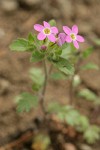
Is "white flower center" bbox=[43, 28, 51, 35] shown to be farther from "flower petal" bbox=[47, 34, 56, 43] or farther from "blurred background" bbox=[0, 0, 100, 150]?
A: "blurred background" bbox=[0, 0, 100, 150]

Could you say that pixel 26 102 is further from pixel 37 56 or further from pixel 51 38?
pixel 51 38

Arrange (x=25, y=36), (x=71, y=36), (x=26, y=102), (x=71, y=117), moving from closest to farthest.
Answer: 1. (x=71, y=36)
2. (x=26, y=102)
3. (x=71, y=117)
4. (x=25, y=36)

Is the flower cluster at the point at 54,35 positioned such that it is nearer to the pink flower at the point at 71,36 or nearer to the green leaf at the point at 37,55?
the pink flower at the point at 71,36

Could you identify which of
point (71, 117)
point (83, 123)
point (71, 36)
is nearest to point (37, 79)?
point (71, 117)

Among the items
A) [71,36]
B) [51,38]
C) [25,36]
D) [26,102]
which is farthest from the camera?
[25,36]

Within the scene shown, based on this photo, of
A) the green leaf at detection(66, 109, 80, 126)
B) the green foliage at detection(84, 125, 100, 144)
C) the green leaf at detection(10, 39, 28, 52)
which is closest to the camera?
the green leaf at detection(10, 39, 28, 52)

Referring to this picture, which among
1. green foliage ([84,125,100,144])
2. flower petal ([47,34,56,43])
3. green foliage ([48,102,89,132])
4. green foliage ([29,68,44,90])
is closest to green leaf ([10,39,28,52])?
flower petal ([47,34,56,43])

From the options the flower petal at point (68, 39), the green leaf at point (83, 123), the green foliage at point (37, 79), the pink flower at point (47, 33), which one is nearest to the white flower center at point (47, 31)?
the pink flower at point (47, 33)
